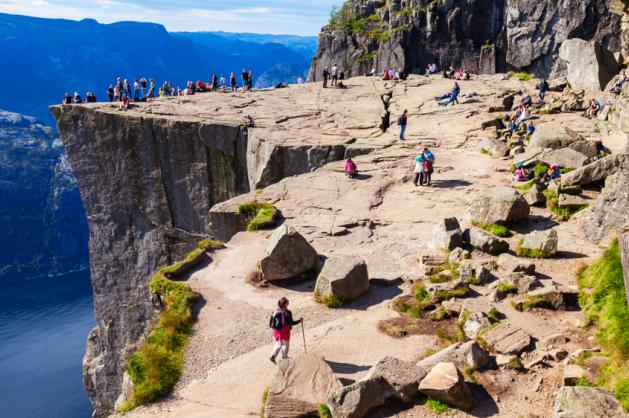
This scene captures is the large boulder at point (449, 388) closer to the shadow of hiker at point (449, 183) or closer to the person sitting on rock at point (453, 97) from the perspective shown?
the shadow of hiker at point (449, 183)

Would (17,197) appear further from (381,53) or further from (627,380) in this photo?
(627,380)

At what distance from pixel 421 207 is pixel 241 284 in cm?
1038

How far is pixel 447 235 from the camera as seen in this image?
21.0 meters

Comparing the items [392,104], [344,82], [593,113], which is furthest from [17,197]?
[593,113]

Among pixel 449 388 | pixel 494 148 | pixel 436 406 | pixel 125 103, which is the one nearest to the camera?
pixel 449 388

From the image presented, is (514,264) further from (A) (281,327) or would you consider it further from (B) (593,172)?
(A) (281,327)

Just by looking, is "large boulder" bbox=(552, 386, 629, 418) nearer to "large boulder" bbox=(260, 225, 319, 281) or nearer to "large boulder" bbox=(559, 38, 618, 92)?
"large boulder" bbox=(260, 225, 319, 281)

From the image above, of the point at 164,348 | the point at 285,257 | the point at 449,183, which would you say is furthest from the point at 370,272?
the point at 449,183

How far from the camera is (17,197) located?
180125 mm

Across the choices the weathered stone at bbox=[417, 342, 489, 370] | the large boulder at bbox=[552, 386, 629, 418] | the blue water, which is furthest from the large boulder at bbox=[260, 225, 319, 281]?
the blue water

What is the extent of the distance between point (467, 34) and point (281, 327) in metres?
85.1

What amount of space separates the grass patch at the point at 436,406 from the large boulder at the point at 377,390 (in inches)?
14.7

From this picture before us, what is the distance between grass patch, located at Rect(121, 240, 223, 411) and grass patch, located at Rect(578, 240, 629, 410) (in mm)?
10900

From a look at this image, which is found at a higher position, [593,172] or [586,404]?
[593,172]
